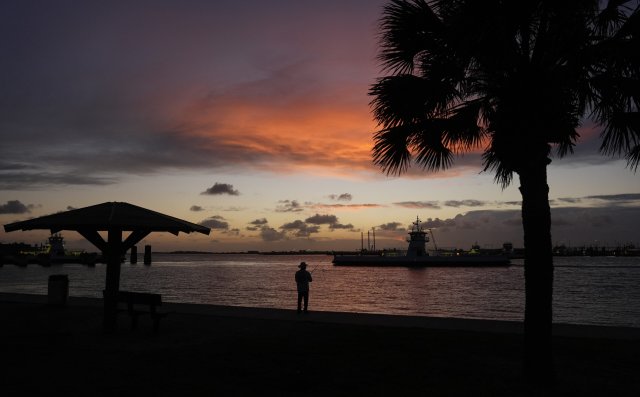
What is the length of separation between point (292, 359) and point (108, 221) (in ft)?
17.0

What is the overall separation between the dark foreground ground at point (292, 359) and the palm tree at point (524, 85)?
1362mm

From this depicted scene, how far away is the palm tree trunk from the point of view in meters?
7.61

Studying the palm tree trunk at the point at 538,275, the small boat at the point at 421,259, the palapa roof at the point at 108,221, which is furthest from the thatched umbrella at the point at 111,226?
the small boat at the point at 421,259

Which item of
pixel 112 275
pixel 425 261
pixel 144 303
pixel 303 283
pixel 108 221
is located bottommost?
pixel 425 261

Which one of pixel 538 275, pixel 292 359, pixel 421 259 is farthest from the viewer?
pixel 421 259

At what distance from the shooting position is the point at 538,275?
762 cm

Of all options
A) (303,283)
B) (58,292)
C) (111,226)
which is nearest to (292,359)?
(111,226)

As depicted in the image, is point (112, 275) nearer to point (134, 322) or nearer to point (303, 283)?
point (134, 322)

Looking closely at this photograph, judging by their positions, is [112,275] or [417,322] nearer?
[112,275]

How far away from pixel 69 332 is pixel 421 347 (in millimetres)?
8034

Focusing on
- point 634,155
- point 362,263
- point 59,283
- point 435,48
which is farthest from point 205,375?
point 362,263

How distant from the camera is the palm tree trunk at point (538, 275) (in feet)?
25.0

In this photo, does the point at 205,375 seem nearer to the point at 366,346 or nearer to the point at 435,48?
the point at 366,346

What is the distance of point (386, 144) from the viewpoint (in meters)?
8.80
